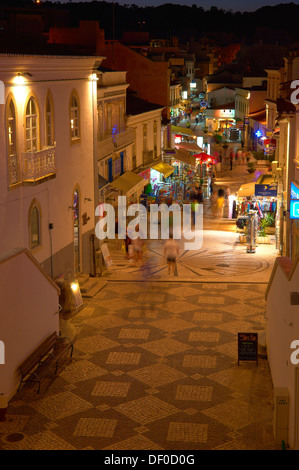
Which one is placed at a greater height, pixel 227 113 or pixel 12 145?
pixel 12 145

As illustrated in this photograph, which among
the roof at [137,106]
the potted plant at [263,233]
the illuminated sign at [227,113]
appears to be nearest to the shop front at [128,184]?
the roof at [137,106]

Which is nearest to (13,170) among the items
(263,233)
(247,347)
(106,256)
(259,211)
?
(247,347)

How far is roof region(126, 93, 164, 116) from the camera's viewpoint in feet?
131

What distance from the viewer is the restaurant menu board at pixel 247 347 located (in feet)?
51.2

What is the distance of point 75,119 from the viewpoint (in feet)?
77.3

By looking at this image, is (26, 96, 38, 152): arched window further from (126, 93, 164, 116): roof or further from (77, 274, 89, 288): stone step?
(126, 93, 164, 116): roof

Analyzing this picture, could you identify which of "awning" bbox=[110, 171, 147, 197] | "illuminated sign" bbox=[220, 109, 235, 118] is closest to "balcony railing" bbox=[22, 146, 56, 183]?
"awning" bbox=[110, 171, 147, 197]

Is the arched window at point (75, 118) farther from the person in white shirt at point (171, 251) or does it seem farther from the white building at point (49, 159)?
the person in white shirt at point (171, 251)

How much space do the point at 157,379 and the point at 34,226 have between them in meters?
6.79

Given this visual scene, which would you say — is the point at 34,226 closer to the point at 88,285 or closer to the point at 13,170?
the point at 13,170

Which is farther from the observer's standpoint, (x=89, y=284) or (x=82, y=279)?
(x=82, y=279)

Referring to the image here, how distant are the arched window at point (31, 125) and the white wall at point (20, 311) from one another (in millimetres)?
4654

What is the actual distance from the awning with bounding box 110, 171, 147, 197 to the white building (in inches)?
297

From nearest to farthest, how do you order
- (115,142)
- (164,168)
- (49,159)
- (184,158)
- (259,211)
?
1. (49,159)
2. (115,142)
3. (259,211)
4. (164,168)
5. (184,158)
